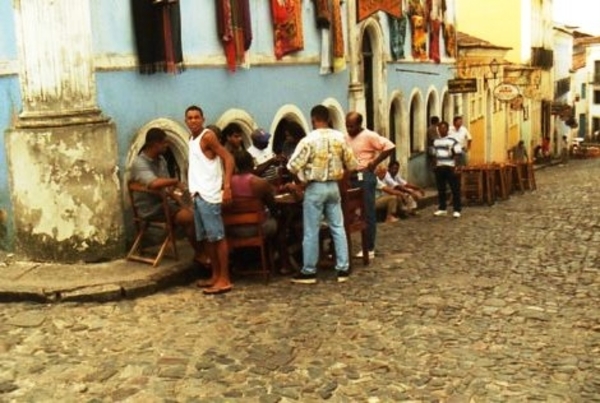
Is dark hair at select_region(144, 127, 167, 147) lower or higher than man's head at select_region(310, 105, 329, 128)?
lower

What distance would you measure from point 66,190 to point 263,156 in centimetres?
258

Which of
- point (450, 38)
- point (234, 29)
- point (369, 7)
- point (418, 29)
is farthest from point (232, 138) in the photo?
point (450, 38)

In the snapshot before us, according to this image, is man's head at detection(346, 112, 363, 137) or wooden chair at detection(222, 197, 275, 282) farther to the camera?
man's head at detection(346, 112, 363, 137)

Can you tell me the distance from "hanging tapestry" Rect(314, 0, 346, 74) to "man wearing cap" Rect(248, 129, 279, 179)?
4.41 meters

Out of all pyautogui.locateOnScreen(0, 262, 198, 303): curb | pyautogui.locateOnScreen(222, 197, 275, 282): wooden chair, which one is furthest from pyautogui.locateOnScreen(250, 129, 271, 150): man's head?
pyautogui.locateOnScreen(0, 262, 198, 303): curb

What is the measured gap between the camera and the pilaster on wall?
27.3 feet

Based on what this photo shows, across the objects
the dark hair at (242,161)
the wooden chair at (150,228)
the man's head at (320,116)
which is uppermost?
the man's head at (320,116)

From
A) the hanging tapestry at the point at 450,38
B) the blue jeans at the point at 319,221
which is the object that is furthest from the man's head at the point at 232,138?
the hanging tapestry at the point at 450,38

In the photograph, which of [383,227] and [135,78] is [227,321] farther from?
[383,227]

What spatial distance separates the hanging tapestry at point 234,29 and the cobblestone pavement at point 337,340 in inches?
143

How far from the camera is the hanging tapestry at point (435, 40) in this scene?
21.5 metres

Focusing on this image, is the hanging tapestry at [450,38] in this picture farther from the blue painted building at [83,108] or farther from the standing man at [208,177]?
the standing man at [208,177]

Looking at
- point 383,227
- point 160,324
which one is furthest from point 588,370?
point 383,227

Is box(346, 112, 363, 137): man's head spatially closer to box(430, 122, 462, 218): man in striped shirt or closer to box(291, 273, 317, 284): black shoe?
box(291, 273, 317, 284): black shoe
